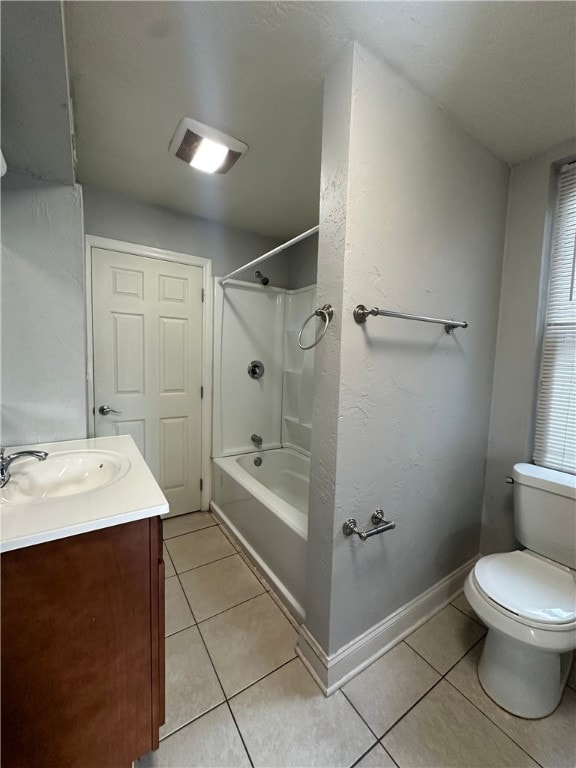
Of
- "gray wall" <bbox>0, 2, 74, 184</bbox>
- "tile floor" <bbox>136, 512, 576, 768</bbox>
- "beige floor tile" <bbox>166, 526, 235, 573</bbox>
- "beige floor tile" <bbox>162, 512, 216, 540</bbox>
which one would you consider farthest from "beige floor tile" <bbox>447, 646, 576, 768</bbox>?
"gray wall" <bbox>0, 2, 74, 184</bbox>

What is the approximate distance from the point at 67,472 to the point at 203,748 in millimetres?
1045

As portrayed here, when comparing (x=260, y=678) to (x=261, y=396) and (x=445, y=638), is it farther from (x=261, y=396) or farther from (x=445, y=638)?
(x=261, y=396)

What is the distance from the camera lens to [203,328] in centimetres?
235

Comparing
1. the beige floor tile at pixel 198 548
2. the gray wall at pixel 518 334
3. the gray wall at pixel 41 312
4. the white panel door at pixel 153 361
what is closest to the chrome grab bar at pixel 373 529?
the gray wall at pixel 518 334

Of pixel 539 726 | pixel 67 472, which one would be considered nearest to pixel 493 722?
pixel 539 726

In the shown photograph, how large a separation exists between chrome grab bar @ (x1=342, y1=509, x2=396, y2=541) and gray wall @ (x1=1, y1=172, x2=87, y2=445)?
1.28 meters

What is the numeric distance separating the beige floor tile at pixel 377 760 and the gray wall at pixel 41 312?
5.34 ft

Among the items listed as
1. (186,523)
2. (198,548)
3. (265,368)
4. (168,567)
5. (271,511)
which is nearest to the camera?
(271,511)

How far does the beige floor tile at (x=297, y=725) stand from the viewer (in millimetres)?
979

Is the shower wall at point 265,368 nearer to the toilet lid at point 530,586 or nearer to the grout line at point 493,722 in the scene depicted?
the toilet lid at point 530,586

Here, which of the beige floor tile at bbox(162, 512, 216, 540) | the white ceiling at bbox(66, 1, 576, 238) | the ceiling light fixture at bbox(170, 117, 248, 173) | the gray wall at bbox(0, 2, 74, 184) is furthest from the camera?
the beige floor tile at bbox(162, 512, 216, 540)

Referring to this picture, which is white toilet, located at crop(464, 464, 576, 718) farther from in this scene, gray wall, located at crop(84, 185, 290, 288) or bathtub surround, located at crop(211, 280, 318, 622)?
gray wall, located at crop(84, 185, 290, 288)

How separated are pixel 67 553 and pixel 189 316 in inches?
71.6

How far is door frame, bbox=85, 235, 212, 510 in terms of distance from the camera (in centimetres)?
195
